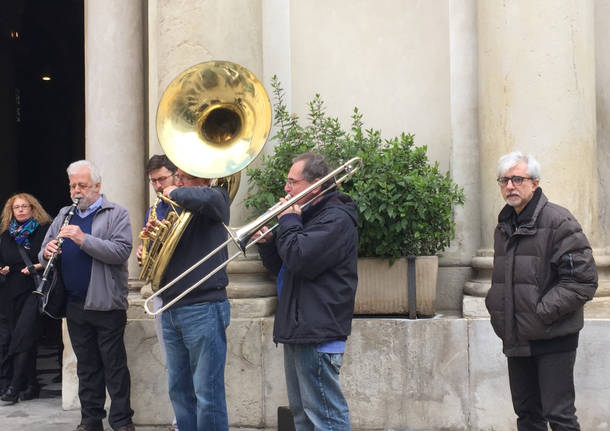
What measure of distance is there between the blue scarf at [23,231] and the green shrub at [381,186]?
2.39 m

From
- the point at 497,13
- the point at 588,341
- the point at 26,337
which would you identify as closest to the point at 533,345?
the point at 588,341

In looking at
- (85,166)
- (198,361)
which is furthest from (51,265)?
(198,361)

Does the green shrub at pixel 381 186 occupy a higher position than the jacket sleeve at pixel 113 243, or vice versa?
the green shrub at pixel 381 186

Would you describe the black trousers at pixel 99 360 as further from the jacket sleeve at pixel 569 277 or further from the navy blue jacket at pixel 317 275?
the jacket sleeve at pixel 569 277

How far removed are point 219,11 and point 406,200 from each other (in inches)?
80.3

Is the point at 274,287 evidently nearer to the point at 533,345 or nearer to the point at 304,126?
the point at 304,126

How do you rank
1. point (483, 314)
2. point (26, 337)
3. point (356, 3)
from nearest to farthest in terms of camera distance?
point (483, 314)
point (356, 3)
point (26, 337)

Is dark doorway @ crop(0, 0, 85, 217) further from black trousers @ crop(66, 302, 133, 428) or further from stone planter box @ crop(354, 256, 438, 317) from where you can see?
stone planter box @ crop(354, 256, 438, 317)

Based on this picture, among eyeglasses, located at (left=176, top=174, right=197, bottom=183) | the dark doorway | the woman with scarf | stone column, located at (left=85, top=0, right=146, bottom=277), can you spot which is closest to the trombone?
eyeglasses, located at (left=176, top=174, right=197, bottom=183)

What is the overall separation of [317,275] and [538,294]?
1113 mm

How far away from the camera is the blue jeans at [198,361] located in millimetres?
4426

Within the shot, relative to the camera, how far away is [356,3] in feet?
21.1

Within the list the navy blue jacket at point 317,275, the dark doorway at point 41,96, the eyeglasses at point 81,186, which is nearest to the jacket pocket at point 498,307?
the navy blue jacket at point 317,275

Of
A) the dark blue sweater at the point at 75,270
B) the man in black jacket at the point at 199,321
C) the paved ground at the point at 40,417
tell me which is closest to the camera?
the man in black jacket at the point at 199,321
